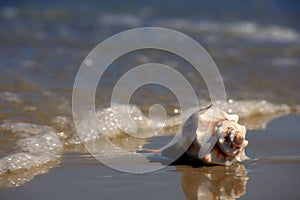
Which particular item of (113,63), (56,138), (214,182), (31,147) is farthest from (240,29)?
(214,182)

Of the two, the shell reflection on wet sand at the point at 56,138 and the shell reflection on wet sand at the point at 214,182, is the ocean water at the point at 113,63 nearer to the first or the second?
the shell reflection on wet sand at the point at 56,138

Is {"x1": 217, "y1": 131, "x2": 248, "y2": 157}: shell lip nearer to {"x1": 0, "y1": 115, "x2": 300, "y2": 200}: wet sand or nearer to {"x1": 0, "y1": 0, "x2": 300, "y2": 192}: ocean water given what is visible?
{"x1": 0, "y1": 115, "x2": 300, "y2": 200}: wet sand

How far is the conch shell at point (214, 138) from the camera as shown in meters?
3.02

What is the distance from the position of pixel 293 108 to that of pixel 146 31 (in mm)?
3276

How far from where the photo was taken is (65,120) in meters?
4.02

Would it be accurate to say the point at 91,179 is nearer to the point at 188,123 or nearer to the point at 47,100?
the point at 188,123

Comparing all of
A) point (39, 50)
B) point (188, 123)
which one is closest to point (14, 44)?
point (39, 50)

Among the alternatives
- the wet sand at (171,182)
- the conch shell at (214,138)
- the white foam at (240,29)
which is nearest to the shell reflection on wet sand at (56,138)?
the wet sand at (171,182)

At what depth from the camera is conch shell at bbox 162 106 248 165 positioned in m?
3.02

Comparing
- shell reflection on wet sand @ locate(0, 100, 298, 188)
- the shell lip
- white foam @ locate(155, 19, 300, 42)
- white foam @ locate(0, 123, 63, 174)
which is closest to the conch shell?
the shell lip

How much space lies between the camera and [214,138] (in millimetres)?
3025

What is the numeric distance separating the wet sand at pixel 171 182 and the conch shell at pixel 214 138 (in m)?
0.07

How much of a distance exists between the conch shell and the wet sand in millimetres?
71

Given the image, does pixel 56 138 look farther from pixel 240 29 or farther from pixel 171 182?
pixel 240 29
